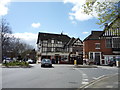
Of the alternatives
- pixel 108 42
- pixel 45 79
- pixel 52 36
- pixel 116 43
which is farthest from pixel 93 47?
pixel 45 79

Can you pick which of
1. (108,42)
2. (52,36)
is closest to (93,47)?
(108,42)

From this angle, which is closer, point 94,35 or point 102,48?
point 102,48

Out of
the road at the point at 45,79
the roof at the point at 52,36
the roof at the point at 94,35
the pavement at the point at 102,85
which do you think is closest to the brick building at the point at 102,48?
the roof at the point at 94,35

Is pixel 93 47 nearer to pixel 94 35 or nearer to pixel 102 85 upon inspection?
pixel 94 35

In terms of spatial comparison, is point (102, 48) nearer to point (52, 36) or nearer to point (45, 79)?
point (52, 36)

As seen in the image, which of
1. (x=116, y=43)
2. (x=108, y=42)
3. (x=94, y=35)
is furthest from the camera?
(x=94, y=35)

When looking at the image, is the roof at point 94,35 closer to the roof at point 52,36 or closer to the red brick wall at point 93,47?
the red brick wall at point 93,47

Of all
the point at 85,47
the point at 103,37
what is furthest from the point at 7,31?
the point at 103,37

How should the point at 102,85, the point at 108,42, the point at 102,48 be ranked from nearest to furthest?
1. the point at 102,85
2. the point at 108,42
3. the point at 102,48

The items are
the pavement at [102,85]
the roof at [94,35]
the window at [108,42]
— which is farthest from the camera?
the roof at [94,35]

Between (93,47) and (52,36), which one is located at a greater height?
(52,36)

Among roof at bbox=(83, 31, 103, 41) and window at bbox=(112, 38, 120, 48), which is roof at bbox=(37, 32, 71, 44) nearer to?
roof at bbox=(83, 31, 103, 41)

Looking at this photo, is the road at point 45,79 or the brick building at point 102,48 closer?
the road at point 45,79

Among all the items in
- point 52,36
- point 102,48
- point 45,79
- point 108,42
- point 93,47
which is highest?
point 52,36
